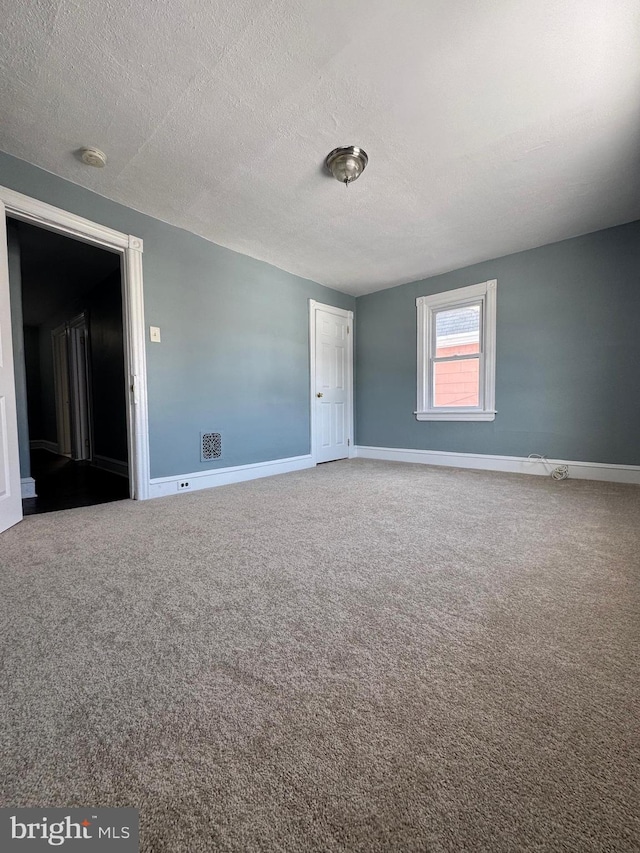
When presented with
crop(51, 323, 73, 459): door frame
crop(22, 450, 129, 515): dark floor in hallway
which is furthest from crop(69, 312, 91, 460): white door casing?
crop(51, 323, 73, 459): door frame

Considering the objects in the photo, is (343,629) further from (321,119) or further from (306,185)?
(306,185)

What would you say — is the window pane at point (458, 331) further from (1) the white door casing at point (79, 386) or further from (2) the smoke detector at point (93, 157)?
(1) the white door casing at point (79, 386)

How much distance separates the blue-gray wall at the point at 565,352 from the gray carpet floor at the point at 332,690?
1.93 meters

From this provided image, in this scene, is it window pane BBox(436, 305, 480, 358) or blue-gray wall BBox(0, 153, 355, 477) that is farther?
window pane BBox(436, 305, 480, 358)

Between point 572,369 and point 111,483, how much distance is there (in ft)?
16.4

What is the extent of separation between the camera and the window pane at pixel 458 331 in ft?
13.7

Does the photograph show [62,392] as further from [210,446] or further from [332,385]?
[332,385]

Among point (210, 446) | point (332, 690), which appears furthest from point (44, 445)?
point (332, 690)

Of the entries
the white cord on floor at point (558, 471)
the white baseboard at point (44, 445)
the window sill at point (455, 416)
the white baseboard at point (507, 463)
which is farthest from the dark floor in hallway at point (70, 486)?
the white cord on floor at point (558, 471)

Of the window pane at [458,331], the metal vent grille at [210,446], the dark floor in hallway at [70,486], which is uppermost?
the window pane at [458,331]

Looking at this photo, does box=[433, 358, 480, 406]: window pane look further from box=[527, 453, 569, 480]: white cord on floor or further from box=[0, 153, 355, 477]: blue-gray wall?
box=[0, 153, 355, 477]: blue-gray wall

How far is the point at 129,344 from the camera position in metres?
2.88

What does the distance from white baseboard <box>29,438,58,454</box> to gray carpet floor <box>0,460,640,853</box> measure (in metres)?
5.54

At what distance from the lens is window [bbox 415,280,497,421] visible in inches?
159
